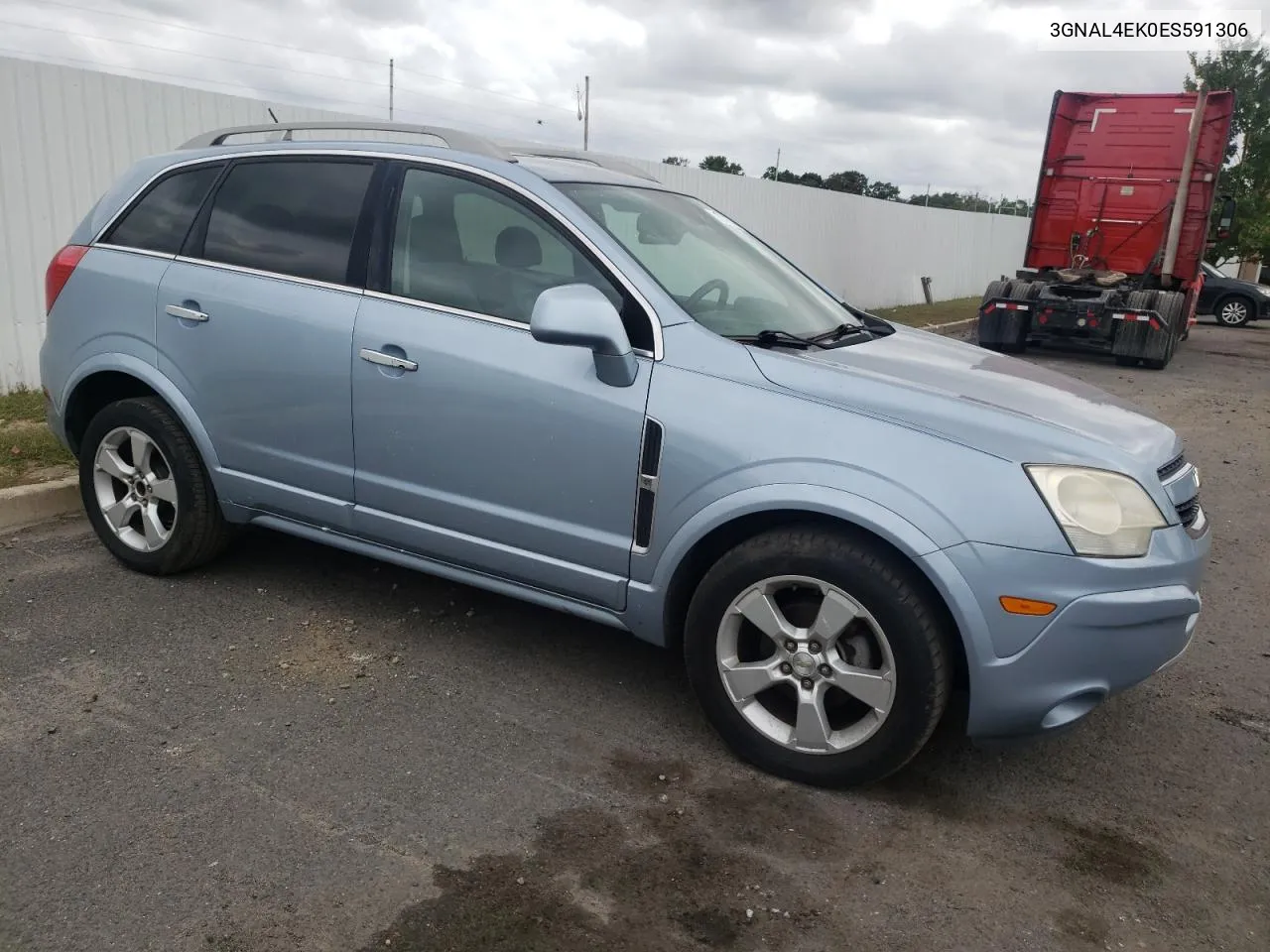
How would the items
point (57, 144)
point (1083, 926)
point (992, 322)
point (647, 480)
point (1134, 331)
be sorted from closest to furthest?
point (1083, 926), point (647, 480), point (57, 144), point (1134, 331), point (992, 322)

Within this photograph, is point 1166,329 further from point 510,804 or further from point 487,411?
point 510,804

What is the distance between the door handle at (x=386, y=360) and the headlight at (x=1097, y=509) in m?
2.02

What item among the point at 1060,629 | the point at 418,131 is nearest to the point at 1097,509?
the point at 1060,629

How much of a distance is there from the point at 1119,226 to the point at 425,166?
42.5ft

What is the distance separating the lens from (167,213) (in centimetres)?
436

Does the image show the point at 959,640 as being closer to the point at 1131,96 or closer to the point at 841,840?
the point at 841,840

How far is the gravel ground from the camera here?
255 centimetres

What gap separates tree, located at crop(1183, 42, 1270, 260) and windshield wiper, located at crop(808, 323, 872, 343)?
2807cm

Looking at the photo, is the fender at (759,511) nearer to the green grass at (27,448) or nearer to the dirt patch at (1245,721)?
the dirt patch at (1245,721)

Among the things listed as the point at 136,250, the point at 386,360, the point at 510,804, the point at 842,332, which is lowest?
the point at 510,804

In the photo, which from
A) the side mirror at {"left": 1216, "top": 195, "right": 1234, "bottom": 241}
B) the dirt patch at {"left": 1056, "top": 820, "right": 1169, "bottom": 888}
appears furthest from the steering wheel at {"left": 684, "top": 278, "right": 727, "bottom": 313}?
the side mirror at {"left": 1216, "top": 195, "right": 1234, "bottom": 241}

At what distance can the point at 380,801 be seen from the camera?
299 cm

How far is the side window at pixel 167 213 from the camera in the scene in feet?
14.1

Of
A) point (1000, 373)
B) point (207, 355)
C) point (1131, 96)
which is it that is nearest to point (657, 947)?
point (1000, 373)
